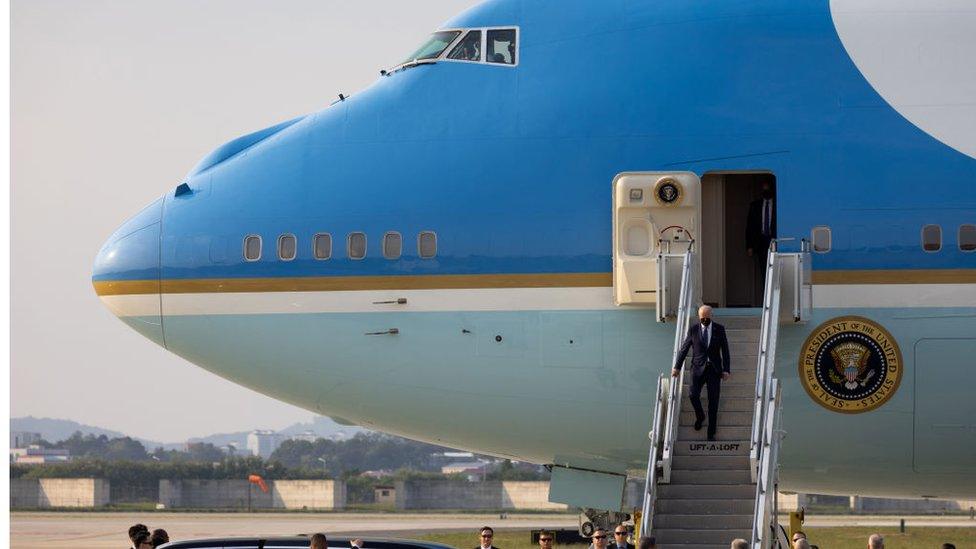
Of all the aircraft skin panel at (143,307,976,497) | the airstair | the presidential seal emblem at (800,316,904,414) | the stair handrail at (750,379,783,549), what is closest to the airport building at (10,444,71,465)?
the aircraft skin panel at (143,307,976,497)

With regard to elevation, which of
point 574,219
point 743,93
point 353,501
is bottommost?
point 353,501

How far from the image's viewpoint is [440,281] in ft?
60.7

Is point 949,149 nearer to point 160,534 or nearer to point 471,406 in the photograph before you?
point 471,406

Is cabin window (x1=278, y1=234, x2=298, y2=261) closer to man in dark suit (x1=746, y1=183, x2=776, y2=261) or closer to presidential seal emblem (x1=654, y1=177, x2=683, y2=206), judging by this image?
presidential seal emblem (x1=654, y1=177, x2=683, y2=206)

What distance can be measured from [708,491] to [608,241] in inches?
123

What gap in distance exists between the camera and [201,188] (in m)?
19.8

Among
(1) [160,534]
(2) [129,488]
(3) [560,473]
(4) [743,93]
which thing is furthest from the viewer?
(2) [129,488]

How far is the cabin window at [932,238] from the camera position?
17828 millimetres

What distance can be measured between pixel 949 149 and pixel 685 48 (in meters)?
3.10

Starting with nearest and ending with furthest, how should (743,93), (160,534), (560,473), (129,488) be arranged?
(160,534) < (743,93) < (560,473) < (129,488)

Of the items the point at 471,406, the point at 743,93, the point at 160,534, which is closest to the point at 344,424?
the point at 471,406

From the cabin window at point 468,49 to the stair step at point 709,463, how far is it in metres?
5.49

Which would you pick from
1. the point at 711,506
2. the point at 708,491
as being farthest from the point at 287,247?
the point at 711,506

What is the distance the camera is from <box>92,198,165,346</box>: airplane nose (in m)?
19.4
